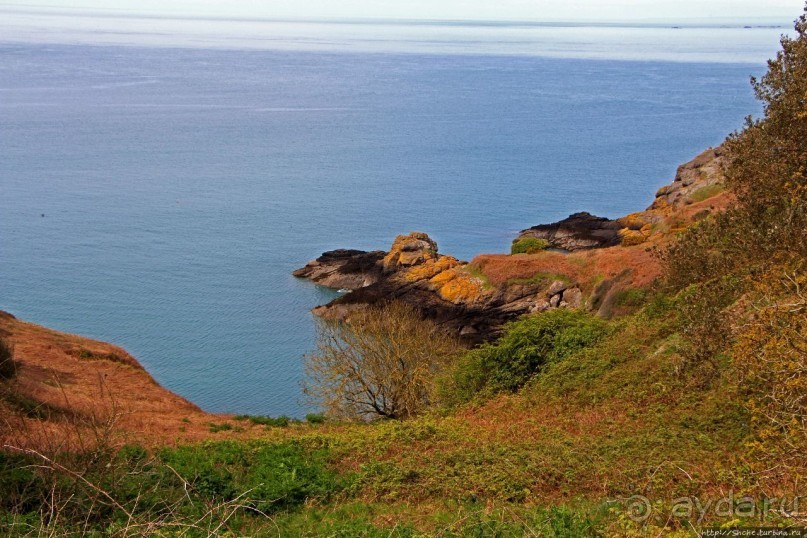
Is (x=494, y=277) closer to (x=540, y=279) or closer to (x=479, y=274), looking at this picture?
(x=479, y=274)

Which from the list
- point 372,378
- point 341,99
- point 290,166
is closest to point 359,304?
point 372,378

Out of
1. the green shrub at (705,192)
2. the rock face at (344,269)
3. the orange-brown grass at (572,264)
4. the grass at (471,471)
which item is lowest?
the rock face at (344,269)

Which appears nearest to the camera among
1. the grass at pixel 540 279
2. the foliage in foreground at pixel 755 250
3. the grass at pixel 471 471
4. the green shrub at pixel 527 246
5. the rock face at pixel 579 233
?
the grass at pixel 471 471

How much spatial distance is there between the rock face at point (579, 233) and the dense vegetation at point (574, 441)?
145 feet

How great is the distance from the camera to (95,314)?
62.8m

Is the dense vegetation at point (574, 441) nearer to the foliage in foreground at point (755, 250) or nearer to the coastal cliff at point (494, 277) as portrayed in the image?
the foliage in foreground at point (755, 250)

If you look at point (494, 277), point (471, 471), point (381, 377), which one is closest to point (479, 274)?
point (494, 277)

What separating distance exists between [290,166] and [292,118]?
32.9 metres

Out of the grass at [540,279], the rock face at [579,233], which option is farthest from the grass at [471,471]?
the rock face at [579,233]

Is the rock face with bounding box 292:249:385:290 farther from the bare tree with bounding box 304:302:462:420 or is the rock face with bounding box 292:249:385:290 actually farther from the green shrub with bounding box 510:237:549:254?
the bare tree with bounding box 304:302:462:420

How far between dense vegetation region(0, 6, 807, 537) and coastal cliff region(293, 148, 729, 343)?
44.6 ft

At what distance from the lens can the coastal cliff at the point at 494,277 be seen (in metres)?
48.1

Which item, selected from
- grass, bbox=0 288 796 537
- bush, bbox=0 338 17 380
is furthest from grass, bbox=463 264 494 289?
bush, bbox=0 338 17 380

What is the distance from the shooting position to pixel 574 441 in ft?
65.7
